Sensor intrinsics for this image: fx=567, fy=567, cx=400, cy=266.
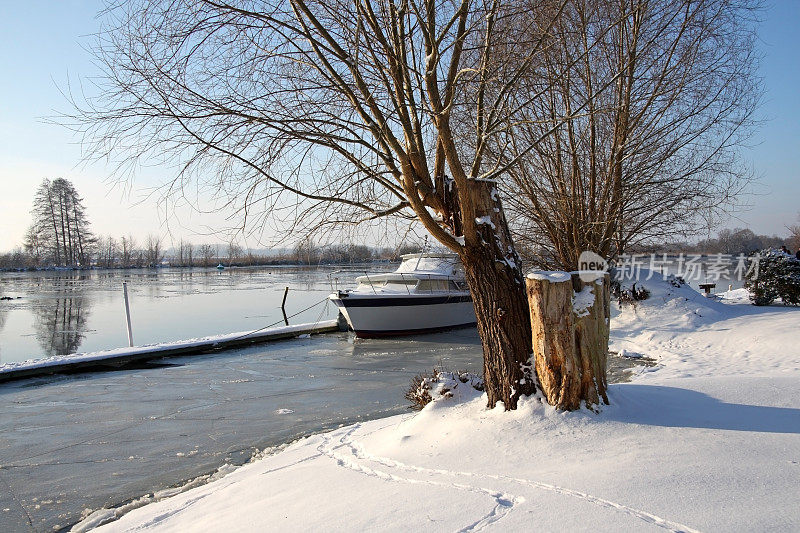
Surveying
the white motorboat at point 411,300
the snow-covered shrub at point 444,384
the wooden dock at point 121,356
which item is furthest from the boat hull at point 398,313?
the snow-covered shrub at point 444,384

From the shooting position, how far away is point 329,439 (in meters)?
5.86

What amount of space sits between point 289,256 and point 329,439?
202 centimetres

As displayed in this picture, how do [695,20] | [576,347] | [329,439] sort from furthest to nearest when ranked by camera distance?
[695,20]
[329,439]
[576,347]

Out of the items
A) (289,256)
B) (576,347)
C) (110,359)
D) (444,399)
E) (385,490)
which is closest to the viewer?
(385,490)

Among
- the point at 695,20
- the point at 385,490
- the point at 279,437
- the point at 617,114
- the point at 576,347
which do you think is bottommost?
the point at 279,437

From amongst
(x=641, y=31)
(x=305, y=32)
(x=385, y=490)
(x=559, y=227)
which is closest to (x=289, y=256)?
(x=305, y=32)

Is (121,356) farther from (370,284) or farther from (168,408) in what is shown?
(370,284)

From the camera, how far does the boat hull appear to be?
1667cm

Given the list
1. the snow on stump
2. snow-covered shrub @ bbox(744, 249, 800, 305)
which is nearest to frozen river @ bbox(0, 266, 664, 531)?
the snow on stump

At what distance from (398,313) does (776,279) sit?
11647mm

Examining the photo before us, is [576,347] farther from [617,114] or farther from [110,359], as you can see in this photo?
[110,359]

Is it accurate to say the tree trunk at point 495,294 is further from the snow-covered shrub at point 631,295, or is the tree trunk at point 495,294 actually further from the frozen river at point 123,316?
the snow-covered shrub at point 631,295

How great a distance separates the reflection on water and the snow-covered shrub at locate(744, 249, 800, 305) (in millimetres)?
19977

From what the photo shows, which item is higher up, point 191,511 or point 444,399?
point 444,399
